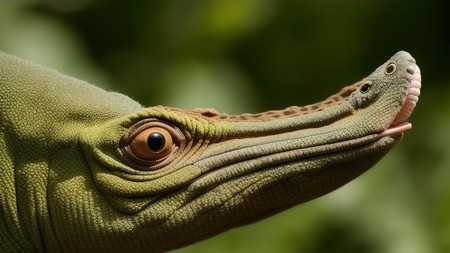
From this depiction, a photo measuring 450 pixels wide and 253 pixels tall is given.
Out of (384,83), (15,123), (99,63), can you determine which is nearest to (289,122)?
(384,83)

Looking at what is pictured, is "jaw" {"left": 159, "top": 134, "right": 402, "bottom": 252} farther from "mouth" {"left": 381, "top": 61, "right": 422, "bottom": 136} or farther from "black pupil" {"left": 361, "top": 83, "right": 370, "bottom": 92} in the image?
"black pupil" {"left": 361, "top": 83, "right": 370, "bottom": 92}

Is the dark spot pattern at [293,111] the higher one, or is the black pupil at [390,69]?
the dark spot pattern at [293,111]

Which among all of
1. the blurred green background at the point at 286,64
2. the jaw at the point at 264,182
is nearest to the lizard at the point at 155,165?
the jaw at the point at 264,182

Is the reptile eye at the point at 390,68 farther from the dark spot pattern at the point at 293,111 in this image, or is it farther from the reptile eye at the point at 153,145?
the reptile eye at the point at 153,145

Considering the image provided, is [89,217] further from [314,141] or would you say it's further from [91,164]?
[314,141]

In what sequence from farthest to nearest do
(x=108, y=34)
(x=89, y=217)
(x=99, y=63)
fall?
(x=108, y=34) → (x=99, y=63) → (x=89, y=217)

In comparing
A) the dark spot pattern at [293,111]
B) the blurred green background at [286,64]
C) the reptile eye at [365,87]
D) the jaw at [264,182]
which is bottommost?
the jaw at [264,182]

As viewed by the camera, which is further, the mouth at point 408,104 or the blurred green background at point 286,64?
the blurred green background at point 286,64

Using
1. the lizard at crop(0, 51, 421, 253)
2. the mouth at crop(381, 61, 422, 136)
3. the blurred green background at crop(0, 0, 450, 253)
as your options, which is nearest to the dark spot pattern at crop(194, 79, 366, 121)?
the lizard at crop(0, 51, 421, 253)

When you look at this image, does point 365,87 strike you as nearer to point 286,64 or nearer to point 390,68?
point 390,68
